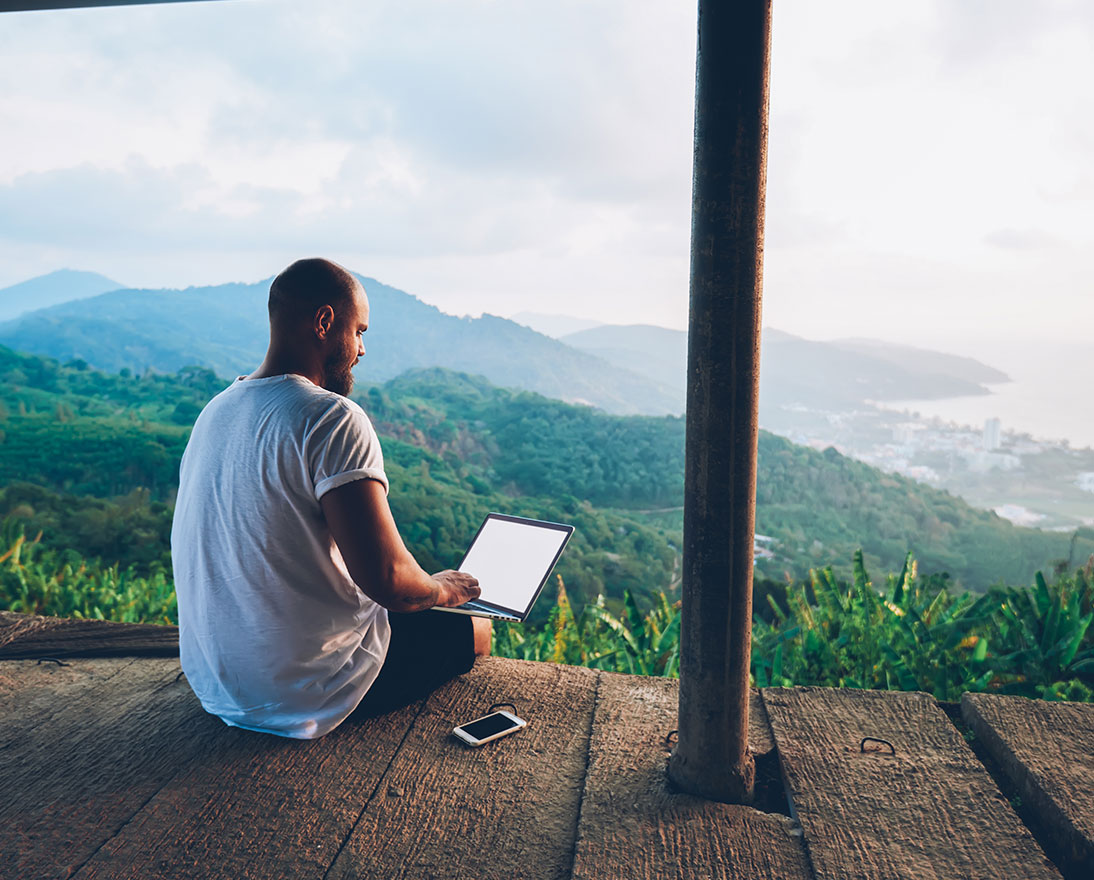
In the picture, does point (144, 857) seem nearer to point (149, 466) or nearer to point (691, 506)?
point (691, 506)

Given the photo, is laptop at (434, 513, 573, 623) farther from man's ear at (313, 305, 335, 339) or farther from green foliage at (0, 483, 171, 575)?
green foliage at (0, 483, 171, 575)

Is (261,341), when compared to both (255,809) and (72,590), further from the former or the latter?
(255,809)

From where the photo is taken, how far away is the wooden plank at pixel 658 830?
146 cm

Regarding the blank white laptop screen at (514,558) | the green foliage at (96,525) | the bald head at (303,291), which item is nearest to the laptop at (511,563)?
the blank white laptop screen at (514,558)

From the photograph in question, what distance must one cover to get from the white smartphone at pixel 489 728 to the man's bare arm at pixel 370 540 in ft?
1.51

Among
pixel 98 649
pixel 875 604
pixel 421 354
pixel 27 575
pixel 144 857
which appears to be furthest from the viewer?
pixel 421 354

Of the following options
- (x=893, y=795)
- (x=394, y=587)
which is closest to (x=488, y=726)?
(x=394, y=587)

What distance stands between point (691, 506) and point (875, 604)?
6.29ft

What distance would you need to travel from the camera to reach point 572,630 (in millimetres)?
3797

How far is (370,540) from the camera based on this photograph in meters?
1.62

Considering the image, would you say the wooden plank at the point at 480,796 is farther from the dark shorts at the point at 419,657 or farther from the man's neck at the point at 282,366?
the man's neck at the point at 282,366

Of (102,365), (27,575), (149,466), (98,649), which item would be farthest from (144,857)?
(102,365)

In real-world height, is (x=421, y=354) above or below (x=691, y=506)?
above

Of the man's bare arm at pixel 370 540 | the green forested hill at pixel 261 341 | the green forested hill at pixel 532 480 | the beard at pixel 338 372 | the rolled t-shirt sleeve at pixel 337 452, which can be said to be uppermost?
the green forested hill at pixel 261 341
